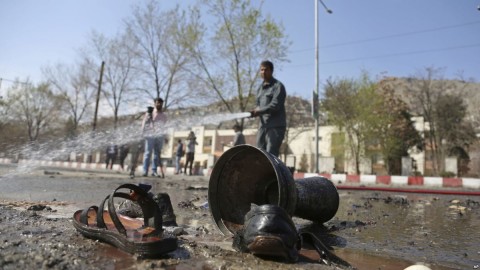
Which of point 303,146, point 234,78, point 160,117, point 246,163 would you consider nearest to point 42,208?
point 246,163

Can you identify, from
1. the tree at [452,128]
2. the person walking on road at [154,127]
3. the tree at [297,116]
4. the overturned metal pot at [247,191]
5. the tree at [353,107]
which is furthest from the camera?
the tree at [297,116]

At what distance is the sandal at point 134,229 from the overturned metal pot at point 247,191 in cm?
69

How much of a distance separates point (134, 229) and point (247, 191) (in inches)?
45.6

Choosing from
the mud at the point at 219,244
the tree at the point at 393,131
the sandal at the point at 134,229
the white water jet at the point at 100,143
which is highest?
the tree at the point at 393,131

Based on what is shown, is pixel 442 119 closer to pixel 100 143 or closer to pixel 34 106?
pixel 100 143

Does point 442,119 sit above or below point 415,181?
above

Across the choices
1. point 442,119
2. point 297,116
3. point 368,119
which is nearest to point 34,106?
point 297,116

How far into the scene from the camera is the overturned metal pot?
3055 millimetres

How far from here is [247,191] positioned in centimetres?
331

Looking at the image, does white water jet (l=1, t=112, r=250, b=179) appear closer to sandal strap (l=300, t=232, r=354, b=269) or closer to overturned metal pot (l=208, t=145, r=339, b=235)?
overturned metal pot (l=208, t=145, r=339, b=235)

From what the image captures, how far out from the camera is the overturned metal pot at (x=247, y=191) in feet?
10.0

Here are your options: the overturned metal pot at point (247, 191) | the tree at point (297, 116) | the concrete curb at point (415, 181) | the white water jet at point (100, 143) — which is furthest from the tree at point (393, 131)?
the overturned metal pot at point (247, 191)

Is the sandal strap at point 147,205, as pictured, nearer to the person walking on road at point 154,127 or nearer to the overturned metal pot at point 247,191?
the overturned metal pot at point 247,191

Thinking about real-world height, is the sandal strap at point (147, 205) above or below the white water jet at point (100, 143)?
below
